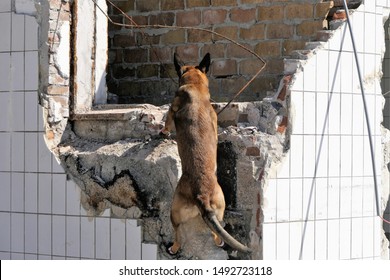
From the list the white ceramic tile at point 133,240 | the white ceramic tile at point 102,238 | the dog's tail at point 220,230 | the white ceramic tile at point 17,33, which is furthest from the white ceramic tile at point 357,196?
the white ceramic tile at point 17,33

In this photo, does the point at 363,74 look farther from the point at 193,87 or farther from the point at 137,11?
the point at 137,11

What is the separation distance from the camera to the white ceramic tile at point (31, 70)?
9062mm

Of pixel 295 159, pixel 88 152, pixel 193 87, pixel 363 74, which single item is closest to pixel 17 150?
pixel 88 152

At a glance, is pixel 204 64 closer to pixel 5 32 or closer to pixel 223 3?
pixel 223 3

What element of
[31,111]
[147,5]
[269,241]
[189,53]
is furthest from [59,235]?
[147,5]

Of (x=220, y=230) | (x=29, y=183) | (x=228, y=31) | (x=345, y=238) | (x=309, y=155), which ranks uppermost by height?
(x=228, y=31)

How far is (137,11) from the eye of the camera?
10.6 meters

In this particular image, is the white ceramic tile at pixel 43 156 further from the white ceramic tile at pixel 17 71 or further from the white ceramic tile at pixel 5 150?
the white ceramic tile at pixel 17 71

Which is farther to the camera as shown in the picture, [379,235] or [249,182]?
[379,235]

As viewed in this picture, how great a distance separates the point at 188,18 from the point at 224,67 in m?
0.68

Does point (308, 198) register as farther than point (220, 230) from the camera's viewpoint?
Yes

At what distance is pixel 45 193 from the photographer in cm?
905

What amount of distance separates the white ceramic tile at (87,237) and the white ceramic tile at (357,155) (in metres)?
2.32

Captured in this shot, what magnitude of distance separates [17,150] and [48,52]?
0.95 meters
